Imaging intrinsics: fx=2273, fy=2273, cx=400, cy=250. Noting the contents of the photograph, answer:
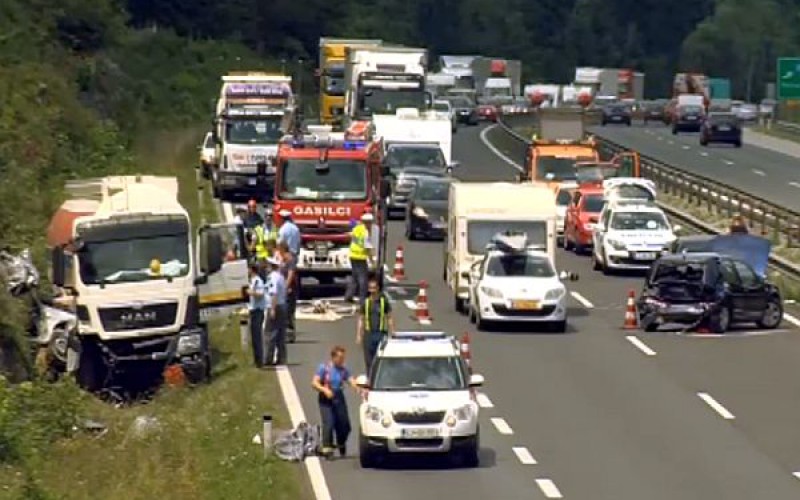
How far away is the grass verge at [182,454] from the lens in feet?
82.5

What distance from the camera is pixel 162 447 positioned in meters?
28.5

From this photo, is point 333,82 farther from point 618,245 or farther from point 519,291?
point 519,291

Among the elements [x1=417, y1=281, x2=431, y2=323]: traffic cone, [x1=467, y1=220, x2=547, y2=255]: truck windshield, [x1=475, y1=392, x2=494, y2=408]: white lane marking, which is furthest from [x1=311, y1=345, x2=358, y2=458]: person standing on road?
[x1=467, y1=220, x2=547, y2=255]: truck windshield

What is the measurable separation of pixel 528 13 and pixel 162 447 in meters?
151

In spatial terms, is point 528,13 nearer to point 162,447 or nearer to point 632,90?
point 632,90

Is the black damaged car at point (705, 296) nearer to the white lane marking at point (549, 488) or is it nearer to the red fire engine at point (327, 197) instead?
the red fire engine at point (327, 197)

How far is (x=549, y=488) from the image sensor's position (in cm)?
2591

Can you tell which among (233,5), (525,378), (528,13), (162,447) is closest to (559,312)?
(525,378)

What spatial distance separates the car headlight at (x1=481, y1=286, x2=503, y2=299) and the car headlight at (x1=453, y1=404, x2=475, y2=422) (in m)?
11.9

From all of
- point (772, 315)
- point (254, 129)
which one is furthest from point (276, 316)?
point (254, 129)

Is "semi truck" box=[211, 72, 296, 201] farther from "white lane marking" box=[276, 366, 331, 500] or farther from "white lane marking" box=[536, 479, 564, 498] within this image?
"white lane marking" box=[536, 479, 564, 498]

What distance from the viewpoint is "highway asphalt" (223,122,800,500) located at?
26.2 m

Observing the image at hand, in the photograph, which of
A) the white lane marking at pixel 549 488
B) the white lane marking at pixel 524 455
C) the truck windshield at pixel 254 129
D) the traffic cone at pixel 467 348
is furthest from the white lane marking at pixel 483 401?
the truck windshield at pixel 254 129

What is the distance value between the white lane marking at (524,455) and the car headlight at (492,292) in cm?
1005
